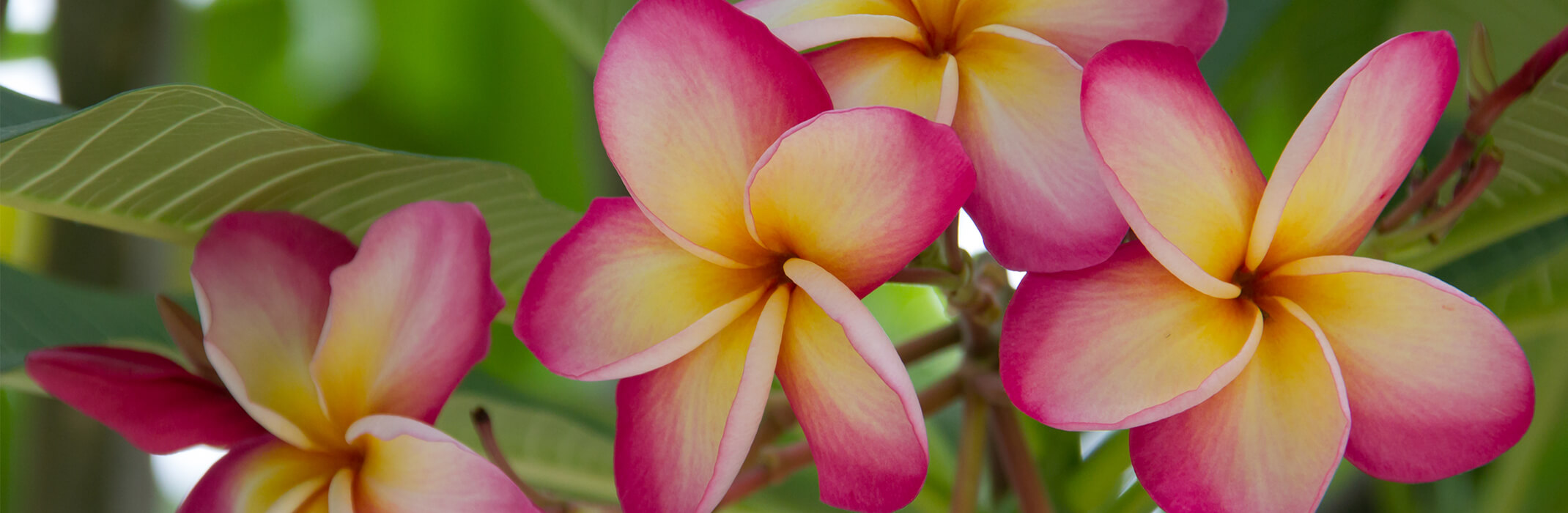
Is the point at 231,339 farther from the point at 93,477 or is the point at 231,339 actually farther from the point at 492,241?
the point at 93,477

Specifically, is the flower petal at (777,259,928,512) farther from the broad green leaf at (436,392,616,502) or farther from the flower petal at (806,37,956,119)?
the broad green leaf at (436,392,616,502)

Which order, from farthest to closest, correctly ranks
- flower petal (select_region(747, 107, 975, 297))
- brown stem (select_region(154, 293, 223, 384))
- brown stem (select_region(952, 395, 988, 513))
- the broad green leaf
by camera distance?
the broad green leaf
brown stem (select_region(952, 395, 988, 513))
brown stem (select_region(154, 293, 223, 384))
flower petal (select_region(747, 107, 975, 297))

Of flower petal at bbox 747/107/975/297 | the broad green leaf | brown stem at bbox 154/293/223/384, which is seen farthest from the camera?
the broad green leaf

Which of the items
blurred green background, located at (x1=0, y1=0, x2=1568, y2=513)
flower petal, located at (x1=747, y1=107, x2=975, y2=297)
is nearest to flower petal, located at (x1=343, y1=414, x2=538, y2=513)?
flower petal, located at (x1=747, y1=107, x2=975, y2=297)

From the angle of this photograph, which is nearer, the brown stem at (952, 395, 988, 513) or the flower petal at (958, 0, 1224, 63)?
the flower petal at (958, 0, 1224, 63)

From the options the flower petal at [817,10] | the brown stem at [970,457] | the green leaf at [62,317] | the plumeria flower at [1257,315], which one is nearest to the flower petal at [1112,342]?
the plumeria flower at [1257,315]

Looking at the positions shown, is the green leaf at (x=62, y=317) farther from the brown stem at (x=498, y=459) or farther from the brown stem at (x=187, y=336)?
the brown stem at (x=498, y=459)

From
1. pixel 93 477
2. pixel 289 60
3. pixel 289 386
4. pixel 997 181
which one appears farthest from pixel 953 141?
pixel 289 60

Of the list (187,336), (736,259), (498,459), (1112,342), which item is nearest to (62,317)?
(187,336)
